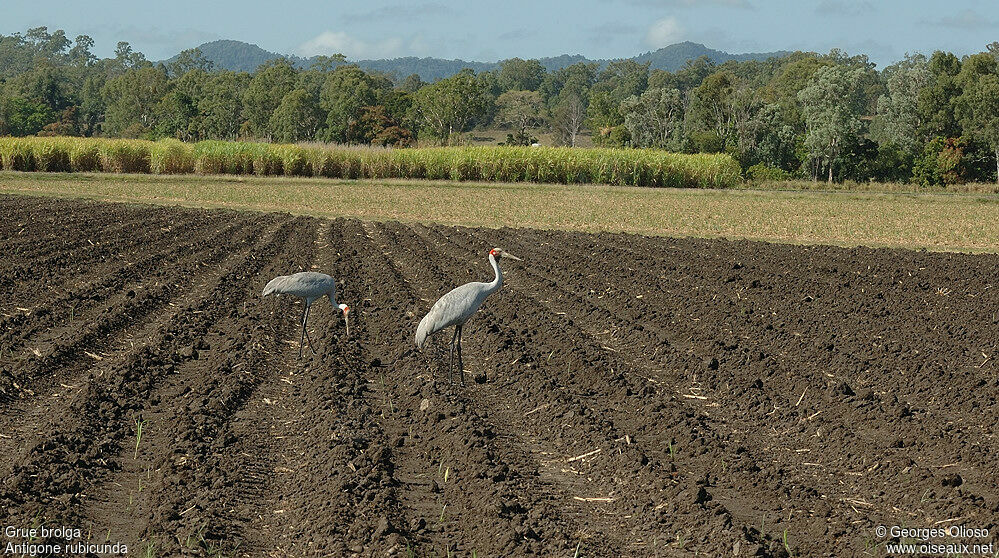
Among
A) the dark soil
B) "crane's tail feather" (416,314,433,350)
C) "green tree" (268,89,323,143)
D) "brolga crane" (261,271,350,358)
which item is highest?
"green tree" (268,89,323,143)

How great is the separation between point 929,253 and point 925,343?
1109cm

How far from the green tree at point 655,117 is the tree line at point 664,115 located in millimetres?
119

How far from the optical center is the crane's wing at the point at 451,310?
10828mm

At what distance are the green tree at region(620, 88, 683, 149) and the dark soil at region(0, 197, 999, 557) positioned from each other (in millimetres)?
63955

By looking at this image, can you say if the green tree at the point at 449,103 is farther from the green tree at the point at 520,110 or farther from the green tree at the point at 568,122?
the green tree at the point at 520,110

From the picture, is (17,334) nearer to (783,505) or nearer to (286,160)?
(783,505)

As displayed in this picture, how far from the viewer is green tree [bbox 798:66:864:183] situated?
62969 millimetres

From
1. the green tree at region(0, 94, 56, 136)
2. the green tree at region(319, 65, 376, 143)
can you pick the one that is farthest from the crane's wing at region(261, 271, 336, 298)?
the green tree at region(0, 94, 56, 136)

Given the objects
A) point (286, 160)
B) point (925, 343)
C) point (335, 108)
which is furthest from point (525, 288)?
point (335, 108)

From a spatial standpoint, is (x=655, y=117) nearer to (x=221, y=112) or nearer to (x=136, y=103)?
(x=221, y=112)

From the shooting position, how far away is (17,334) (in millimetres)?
12453

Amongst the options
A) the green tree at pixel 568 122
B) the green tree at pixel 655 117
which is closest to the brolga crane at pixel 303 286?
the green tree at pixel 655 117

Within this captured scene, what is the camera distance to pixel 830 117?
63250 millimetres

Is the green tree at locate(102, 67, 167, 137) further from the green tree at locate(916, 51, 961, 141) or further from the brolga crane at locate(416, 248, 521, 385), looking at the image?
the brolga crane at locate(416, 248, 521, 385)
